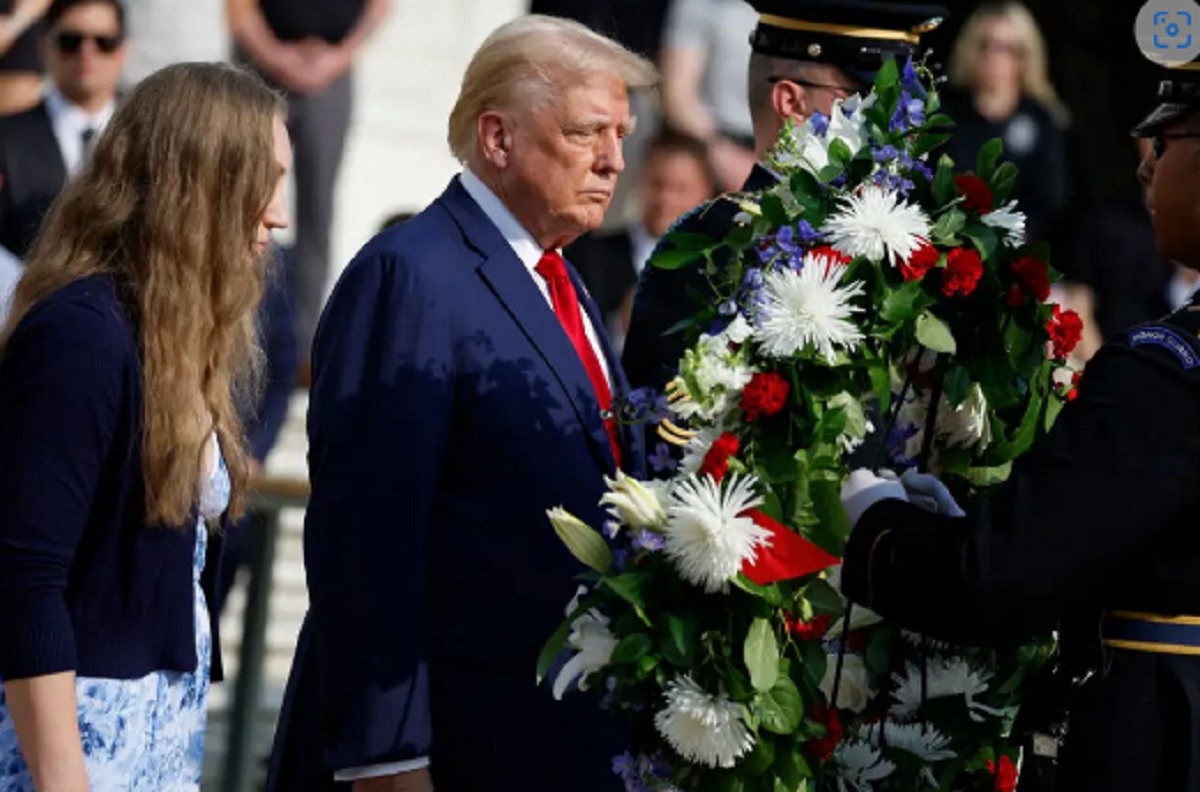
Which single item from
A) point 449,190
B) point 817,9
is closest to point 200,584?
point 449,190

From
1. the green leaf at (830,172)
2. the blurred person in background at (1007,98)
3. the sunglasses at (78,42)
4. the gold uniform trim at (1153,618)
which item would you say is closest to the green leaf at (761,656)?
the gold uniform trim at (1153,618)

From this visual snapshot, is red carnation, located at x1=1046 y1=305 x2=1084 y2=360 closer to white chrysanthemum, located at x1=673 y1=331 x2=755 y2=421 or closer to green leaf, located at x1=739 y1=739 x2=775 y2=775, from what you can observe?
white chrysanthemum, located at x1=673 y1=331 x2=755 y2=421

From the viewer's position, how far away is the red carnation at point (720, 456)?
11.0 feet

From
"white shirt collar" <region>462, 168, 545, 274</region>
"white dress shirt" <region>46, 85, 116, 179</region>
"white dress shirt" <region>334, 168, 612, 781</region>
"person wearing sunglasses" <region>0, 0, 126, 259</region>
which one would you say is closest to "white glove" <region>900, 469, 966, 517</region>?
"white dress shirt" <region>334, 168, 612, 781</region>

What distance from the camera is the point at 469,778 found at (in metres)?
3.78

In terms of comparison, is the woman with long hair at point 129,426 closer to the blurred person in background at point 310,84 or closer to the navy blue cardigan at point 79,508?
the navy blue cardigan at point 79,508

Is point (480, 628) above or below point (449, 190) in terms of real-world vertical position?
below

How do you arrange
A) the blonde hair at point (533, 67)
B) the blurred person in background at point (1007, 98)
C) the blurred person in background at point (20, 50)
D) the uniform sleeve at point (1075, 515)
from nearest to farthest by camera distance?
the uniform sleeve at point (1075, 515), the blonde hair at point (533, 67), the blurred person in background at point (20, 50), the blurred person in background at point (1007, 98)

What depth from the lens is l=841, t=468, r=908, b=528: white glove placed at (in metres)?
3.37

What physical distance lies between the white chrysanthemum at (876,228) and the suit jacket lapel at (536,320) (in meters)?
0.60

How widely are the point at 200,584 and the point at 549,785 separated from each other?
73 cm

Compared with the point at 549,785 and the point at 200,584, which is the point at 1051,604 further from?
the point at 200,584

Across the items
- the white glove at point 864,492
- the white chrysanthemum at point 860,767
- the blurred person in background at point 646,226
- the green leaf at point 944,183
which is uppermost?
the green leaf at point 944,183

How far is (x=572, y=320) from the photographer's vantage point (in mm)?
4039
